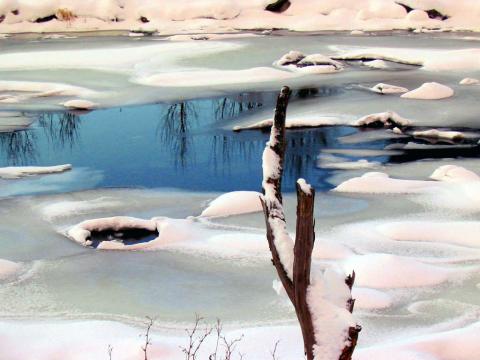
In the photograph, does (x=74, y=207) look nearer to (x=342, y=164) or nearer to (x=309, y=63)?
(x=342, y=164)

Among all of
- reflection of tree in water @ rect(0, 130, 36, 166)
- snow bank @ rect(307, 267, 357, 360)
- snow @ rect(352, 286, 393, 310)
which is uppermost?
snow bank @ rect(307, 267, 357, 360)

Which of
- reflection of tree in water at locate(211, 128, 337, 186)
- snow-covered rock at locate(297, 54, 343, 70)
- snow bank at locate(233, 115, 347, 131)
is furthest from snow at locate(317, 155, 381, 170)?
snow-covered rock at locate(297, 54, 343, 70)

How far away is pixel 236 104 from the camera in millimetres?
12062

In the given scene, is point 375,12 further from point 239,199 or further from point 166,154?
point 239,199

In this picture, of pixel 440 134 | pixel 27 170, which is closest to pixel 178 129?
pixel 27 170

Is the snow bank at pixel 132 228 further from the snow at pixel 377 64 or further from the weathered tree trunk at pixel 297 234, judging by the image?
the snow at pixel 377 64

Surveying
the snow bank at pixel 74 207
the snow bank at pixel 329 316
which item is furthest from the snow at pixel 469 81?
the snow bank at pixel 329 316

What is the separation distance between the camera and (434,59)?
49.1ft

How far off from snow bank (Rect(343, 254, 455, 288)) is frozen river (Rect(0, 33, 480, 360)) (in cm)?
1

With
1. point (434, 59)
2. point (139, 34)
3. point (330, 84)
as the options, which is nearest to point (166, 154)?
point (330, 84)

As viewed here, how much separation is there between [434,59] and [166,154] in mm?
7555

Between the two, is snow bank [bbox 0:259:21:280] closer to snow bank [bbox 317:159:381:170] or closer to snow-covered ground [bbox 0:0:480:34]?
snow bank [bbox 317:159:381:170]

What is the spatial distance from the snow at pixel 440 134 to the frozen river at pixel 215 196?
0.15 metres

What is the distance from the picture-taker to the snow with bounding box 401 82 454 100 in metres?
11.8
